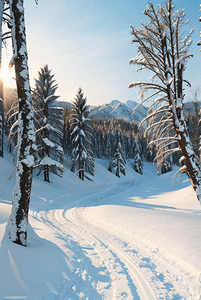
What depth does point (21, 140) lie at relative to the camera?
15.1 feet

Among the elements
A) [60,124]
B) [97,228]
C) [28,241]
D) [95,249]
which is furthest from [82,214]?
[60,124]

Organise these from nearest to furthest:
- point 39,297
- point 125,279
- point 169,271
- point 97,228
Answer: point 39,297
point 125,279
point 169,271
point 97,228

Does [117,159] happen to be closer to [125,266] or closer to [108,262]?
[108,262]

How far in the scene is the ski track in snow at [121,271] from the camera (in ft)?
11.1

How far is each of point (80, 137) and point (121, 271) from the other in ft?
73.7

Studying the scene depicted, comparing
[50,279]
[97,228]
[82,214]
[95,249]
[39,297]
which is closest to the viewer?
[39,297]

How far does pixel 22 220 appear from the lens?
449cm

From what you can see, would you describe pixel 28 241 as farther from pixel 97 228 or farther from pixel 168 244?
pixel 168 244

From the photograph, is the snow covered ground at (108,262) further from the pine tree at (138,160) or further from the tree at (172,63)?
the pine tree at (138,160)

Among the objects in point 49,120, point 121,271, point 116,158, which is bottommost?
point 121,271

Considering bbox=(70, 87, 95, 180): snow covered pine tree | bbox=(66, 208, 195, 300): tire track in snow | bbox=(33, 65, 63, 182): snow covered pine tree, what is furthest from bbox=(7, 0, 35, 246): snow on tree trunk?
bbox=(70, 87, 95, 180): snow covered pine tree

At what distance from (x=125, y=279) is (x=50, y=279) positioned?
1586mm

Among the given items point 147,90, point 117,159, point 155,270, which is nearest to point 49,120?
point 147,90

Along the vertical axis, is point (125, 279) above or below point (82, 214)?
above
